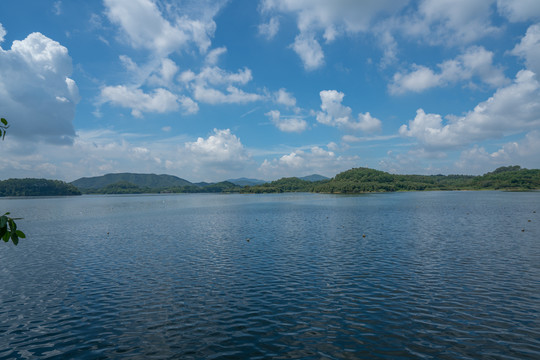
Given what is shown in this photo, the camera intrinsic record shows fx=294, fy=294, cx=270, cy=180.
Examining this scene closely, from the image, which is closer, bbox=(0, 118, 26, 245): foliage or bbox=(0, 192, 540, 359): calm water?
bbox=(0, 118, 26, 245): foliage

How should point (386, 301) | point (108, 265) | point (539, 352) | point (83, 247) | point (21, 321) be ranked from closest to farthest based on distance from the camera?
point (539, 352) → point (21, 321) → point (386, 301) → point (108, 265) → point (83, 247)

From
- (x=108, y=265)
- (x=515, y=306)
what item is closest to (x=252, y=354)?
(x=515, y=306)

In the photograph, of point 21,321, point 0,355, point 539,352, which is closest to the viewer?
point 539,352

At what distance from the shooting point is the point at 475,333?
16.9 meters

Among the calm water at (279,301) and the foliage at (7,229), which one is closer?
the foliage at (7,229)

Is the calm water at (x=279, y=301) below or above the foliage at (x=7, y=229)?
below

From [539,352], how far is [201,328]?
18253 millimetres

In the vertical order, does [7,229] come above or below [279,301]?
above

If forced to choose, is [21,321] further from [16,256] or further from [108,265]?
[16,256]

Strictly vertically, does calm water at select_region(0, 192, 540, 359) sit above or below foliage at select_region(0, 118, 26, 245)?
below

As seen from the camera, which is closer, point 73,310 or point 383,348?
point 383,348

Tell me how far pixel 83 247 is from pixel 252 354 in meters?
42.3

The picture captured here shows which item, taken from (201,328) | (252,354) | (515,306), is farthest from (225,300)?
(515,306)

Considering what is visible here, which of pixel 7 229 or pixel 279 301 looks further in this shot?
pixel 279 301
